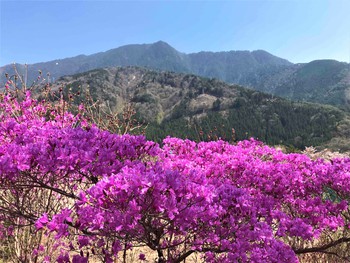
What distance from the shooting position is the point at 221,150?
733cm

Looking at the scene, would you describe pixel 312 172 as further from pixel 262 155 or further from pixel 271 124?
pixel 271 124

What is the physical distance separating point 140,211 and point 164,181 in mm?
448

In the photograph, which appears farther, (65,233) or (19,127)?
(19,127)

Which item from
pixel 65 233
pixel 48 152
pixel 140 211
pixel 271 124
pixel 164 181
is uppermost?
pixel 48 152

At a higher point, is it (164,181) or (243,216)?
(164,181)

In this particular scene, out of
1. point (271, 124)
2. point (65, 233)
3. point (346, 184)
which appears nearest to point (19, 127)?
point (65, 233)

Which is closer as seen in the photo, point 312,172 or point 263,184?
point 263,184

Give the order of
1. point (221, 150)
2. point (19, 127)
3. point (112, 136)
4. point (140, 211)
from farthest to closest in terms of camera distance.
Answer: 1. point (221, 150)
2. point (19, 127)
3. point (112, 136)
4. point (140, 211)

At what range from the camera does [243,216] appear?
428 centimetres

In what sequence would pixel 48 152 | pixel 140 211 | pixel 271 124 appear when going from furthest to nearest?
1. pixel 271 124
2. pixel 48 152
3. pixel 140 211

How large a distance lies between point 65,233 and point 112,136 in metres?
1.87

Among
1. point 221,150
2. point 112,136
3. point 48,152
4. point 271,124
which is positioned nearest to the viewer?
point 48,152

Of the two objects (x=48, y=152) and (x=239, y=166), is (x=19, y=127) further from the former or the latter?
(x=239, y=166)

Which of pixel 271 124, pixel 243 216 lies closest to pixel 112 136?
pixel 243 216
